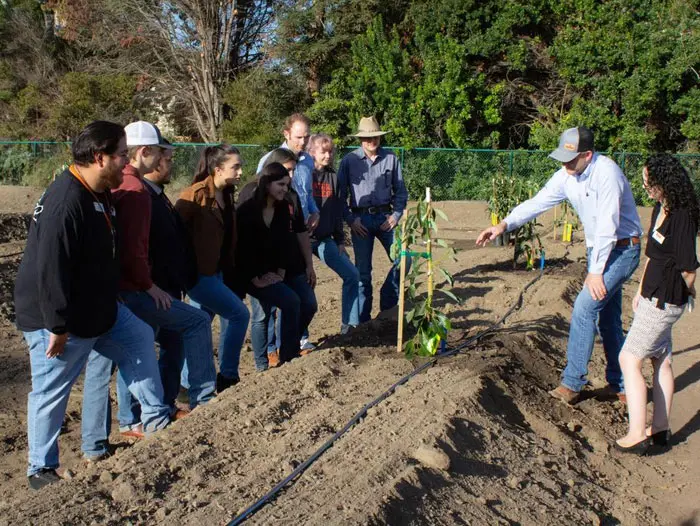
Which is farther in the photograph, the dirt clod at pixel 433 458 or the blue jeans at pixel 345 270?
the blue jeans at pixel 345 270

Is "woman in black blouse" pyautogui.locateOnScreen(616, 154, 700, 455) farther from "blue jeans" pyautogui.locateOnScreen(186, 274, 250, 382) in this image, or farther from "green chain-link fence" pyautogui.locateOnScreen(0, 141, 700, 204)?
"green chain-link fence" pyautogui.locateOnScreen(0, 141, 700, 204)

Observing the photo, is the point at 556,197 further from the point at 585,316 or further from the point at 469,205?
the point at 469,205

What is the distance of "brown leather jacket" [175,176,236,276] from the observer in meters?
5.11

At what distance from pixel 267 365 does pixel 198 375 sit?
123 centimetres

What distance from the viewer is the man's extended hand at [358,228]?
7.36 meters

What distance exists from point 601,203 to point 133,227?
10.0ft

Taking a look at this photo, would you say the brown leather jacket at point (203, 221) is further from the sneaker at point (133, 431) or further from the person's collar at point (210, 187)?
the sneaker at point (133, 431)

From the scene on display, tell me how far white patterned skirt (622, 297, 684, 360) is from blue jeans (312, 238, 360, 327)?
2.91 meters

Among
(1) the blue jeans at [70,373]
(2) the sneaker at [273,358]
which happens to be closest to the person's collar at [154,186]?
(1) the blue jeans at [70,373]

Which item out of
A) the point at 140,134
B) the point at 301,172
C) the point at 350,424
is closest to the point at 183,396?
the point at 350,424

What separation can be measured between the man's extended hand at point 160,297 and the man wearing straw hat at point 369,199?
306 centimetres

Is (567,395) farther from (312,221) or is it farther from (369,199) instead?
(369,199)

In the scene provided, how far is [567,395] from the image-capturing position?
18.2 ft

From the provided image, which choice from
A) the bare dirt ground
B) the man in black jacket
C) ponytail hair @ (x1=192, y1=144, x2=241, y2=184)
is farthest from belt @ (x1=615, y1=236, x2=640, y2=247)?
the man in black jacket
